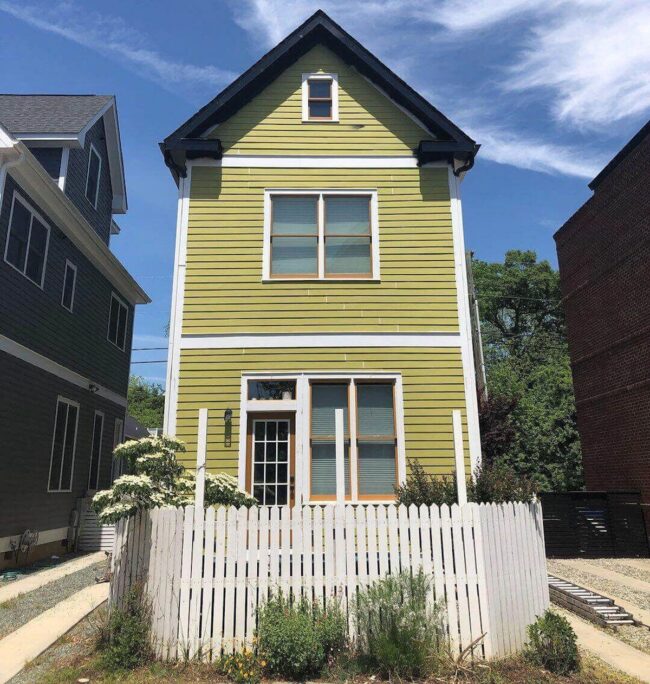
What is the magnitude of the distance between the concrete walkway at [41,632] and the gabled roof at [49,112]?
10823 millimetres

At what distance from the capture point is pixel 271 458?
8633 mm

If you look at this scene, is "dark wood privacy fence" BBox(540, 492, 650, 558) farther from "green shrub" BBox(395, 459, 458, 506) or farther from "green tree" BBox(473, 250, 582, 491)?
"green tree" BBox(473, 250, 582, 491)

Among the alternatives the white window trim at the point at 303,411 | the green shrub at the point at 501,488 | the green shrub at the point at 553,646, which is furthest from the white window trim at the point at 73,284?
the green shrub at the point at 553,646

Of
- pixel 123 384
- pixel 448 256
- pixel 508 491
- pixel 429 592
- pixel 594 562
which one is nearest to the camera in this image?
pixel 429 592

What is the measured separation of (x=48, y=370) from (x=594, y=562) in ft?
38.9

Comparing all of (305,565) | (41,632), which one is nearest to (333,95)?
(305,565)

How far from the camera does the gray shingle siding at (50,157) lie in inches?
523

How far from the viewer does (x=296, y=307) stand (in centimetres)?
906

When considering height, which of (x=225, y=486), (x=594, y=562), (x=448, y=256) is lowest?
(x=594, y=562)

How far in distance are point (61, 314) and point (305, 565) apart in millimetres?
9679

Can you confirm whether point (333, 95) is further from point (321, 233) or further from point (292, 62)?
point (321, 233)

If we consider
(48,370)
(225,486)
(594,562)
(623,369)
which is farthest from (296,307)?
(623,369)

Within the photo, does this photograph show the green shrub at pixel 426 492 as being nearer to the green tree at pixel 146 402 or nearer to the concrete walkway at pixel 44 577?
the concrete walkway at pixel 44 577

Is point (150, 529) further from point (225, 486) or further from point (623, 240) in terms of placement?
point (623, 240)
